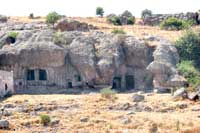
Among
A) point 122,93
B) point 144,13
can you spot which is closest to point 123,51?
point 122,93

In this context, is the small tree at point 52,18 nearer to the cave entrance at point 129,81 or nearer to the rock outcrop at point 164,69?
the cave entrance at point 129,81

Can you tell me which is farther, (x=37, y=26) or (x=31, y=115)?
(x=37, y=26)

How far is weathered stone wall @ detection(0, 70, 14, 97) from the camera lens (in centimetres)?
5134

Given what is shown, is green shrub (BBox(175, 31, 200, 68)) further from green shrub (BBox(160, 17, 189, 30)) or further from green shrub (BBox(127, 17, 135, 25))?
green shrub (BBox(127, 17, 135, 25))

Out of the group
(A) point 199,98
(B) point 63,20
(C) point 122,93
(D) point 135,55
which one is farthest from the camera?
(B) point 63,20

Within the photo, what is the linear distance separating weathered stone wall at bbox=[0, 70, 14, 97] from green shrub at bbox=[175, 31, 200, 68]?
14.2 metres

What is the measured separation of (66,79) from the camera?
55.4 metres

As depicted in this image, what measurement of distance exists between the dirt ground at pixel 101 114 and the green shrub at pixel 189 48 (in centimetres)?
881

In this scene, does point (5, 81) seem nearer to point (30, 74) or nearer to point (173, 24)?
point (30, 74)

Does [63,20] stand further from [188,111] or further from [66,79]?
[188,111]

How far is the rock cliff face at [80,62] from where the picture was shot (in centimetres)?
5484

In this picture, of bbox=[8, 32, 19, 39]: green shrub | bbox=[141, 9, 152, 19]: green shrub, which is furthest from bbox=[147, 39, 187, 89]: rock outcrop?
bbox=[141, 9, 152, 19]: green shrub

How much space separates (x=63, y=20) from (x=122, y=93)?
38.4 ft

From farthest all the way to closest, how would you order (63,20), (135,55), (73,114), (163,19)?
1. (163,19)
2. (63,20)
3. (135,55)
4. (73,114)
